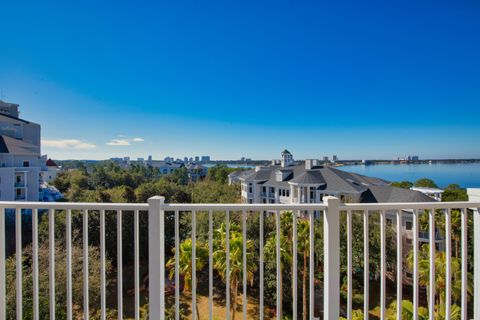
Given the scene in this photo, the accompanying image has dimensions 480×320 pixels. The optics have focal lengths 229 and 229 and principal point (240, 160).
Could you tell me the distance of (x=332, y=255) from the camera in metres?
1.60

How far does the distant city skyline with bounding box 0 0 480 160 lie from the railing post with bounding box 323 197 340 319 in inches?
285

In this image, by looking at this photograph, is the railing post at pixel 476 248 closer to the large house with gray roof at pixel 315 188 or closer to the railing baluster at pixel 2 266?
the railing baluster at pixel 2 266

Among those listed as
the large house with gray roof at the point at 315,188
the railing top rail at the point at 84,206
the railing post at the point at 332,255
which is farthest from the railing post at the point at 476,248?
the large house with gray roof at the point at 315,188

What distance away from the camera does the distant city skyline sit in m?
7.14

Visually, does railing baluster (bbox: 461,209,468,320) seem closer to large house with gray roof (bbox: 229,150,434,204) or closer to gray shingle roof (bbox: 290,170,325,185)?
large house with gray roof (bbox: 229,150,434,204)

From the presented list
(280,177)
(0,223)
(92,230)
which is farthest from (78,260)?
(280,177)

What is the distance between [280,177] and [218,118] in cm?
868

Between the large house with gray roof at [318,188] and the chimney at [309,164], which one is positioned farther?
the chimney at [309,164]

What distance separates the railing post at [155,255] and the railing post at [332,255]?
45.3 inches

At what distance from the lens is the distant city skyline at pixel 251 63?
7141 millimetres

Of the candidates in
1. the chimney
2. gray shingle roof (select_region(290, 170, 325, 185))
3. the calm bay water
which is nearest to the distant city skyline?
the chimney

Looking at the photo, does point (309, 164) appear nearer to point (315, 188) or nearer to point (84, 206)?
point (315, 188)

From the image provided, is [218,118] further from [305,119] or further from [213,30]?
[213,30]

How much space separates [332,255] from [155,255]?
1.23 metres
